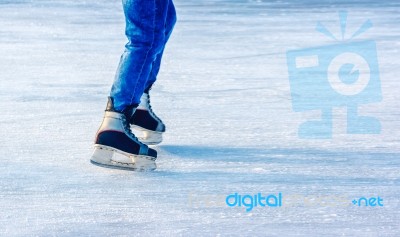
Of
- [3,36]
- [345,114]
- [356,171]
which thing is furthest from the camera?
[3,36]

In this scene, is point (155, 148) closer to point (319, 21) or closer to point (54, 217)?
point (54, 217)

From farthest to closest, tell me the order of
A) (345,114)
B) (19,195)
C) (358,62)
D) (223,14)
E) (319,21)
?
1. (223,14)
2. (319,21)
3. (358,62)
4. (345,114)
5. (19,195)

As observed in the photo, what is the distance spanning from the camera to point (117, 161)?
13.6ft

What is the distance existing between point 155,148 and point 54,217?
1160mm

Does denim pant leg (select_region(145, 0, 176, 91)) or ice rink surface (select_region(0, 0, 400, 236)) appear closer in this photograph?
ice rink surface (select_region(0, 0, 400, 236))

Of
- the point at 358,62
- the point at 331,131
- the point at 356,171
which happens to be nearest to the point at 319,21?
the point at 358,62

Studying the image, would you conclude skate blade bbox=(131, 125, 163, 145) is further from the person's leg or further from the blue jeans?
the blue jeans

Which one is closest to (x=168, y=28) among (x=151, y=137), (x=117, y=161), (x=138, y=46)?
(x=138, y=46)

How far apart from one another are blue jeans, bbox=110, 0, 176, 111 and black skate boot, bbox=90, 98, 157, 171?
0.05 m

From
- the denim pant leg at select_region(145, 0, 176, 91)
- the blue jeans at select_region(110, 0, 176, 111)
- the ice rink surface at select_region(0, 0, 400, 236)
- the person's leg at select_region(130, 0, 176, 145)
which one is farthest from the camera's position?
the person's leg at select_region(130, 0, 176, 145)

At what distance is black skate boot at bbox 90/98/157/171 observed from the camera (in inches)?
163

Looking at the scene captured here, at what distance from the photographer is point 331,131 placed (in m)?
4.88

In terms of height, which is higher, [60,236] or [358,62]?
[60,236]

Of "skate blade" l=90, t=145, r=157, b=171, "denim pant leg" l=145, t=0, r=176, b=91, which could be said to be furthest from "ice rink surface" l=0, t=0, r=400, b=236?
"denim pant leg" l=145, t=0, r=176, b=91
